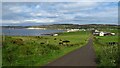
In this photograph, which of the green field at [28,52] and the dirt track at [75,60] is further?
the green field at [28,52]

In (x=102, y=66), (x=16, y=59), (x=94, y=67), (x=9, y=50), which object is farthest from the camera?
(x=9, y=50)

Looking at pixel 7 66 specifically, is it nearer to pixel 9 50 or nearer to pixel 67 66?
pixel 67 66

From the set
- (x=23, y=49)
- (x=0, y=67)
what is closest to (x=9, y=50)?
(x=23, y=49)

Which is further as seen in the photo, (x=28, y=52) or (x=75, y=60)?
(x=28, y=52)

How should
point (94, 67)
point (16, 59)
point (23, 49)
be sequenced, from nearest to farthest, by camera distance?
point (94, 67), point (16, 59), point (23, 49)

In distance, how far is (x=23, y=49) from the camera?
32719 mm

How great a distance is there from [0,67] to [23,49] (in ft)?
40.9

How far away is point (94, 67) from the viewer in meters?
21.0

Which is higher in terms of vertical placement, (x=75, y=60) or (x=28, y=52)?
(x=75, y=60)

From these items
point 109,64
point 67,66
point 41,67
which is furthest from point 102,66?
point 41,67

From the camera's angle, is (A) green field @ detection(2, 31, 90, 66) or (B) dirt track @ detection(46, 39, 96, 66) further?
(A) green field @ detection(2, 31, 90, 66)

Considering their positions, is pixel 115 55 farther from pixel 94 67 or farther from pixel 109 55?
pixel 94 67

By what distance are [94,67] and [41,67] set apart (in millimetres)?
3901

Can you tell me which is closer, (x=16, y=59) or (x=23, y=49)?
(x=16, y=59)
